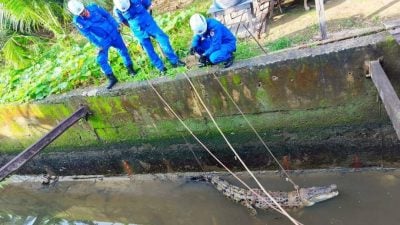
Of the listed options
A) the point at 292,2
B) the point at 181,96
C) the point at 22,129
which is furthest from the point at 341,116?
the point at 22,129

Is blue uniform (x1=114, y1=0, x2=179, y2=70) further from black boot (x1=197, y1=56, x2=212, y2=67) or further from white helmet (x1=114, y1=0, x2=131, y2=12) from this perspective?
black boot (x1=197, y1=56, x2=212, y2=67)

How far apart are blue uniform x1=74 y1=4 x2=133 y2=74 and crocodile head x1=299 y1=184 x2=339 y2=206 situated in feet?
12.2

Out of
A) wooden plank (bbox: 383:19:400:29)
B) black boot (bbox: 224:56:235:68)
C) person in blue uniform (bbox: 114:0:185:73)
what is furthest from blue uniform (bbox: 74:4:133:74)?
wooden plank (bbox: 383:19:400:29)

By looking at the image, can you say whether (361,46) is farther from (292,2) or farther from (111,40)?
(111,40)

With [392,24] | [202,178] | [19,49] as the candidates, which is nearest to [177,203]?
[202,178]

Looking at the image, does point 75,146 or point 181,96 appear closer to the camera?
point 181,96

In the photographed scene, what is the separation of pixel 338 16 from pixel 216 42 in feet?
7.16

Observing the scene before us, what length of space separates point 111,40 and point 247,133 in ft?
8.85

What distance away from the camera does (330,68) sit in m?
5.19

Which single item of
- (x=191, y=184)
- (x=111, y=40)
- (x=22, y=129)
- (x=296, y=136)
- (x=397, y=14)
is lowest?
(x=191, y=184)

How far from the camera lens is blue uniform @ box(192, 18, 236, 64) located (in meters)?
5.71

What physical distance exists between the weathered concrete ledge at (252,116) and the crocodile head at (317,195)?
2.01ft

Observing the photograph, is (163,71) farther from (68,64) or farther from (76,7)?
(68,64)

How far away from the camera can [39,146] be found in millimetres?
6250
